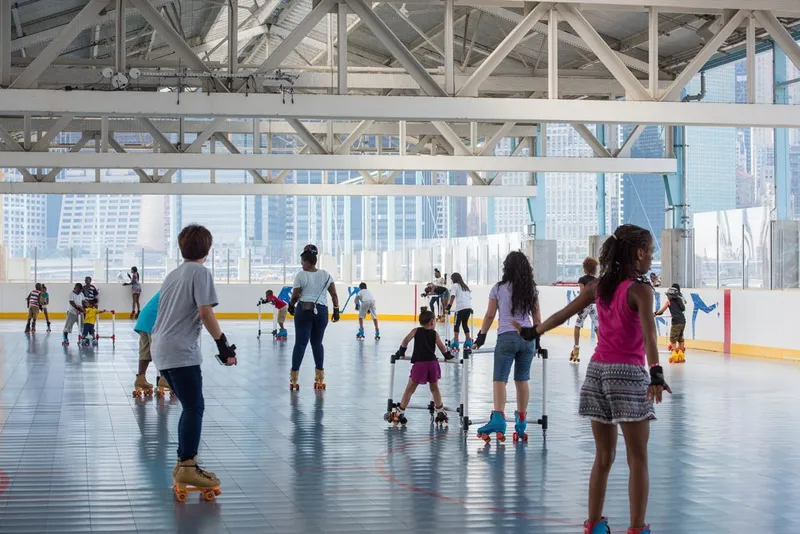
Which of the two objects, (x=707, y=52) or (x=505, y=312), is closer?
(x=505, y=312)

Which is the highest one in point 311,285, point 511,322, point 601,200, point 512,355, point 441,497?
point 601,200

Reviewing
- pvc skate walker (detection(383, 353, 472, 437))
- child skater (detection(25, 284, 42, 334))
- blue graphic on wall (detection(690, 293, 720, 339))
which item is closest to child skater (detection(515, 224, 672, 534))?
pvc skate walker (detection(383, 353, 472, 437))

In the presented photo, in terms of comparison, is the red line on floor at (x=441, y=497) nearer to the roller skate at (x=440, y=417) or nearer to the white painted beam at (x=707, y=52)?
the roller skate at (x=440, y=417)

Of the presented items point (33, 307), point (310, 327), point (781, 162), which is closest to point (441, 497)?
point (310, 327)

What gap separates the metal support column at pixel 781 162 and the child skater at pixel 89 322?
13600 mm

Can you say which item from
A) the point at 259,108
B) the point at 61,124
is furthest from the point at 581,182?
the point at 259,108

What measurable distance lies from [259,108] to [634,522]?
396 inches

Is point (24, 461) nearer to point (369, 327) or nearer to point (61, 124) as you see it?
point (61, 124)

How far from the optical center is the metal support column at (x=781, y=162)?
22.1 metres

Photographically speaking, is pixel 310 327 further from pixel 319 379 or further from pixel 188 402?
pixel 188 402

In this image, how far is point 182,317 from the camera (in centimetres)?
680

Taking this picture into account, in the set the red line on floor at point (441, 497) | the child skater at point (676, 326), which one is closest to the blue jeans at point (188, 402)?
the red line on floor at point (441, 497)

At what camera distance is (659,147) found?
3058 centimetres

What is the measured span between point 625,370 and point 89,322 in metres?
17.6
